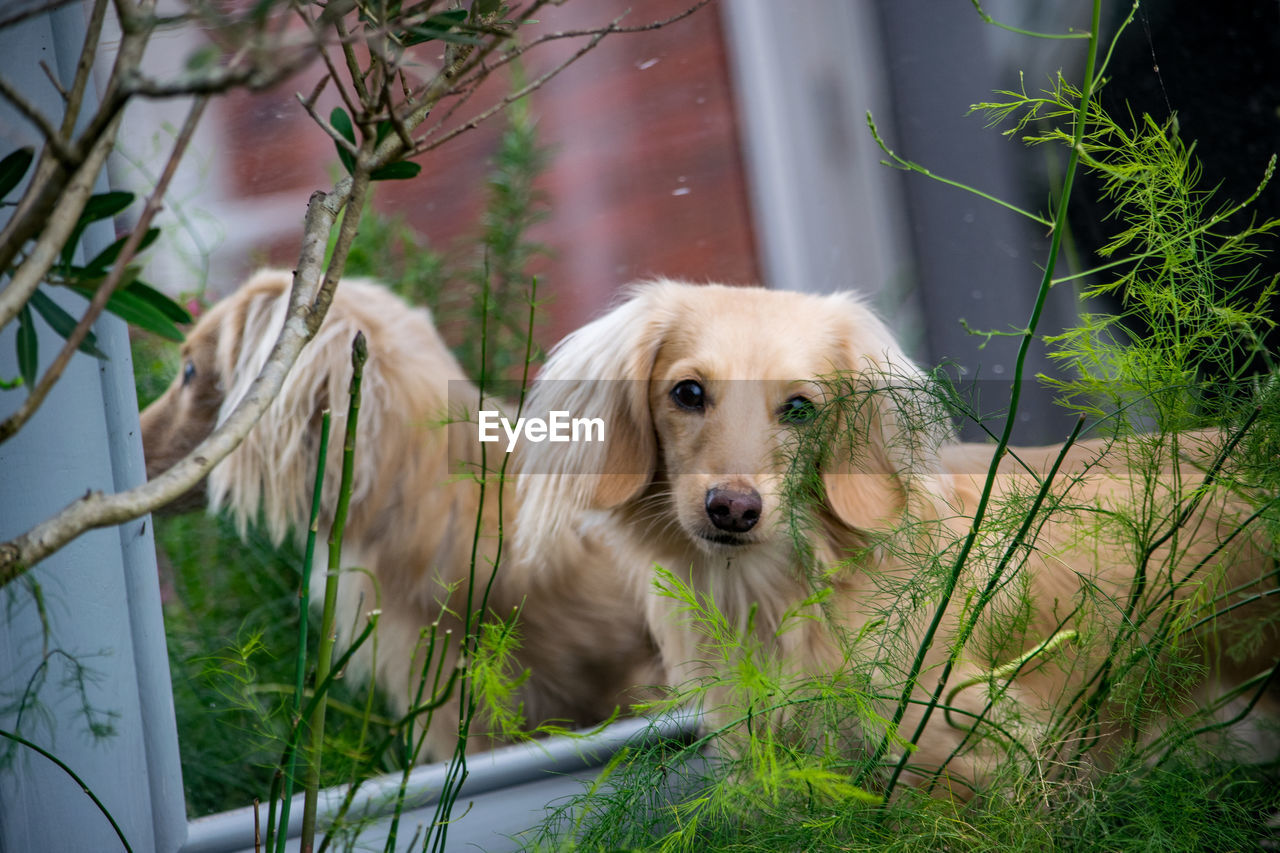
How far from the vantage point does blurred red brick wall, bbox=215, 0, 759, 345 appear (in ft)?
4.84

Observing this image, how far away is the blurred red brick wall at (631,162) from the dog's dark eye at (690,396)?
414mm

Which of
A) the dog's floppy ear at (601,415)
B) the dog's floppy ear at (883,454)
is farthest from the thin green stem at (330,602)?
the dog's floppy ear at (601,415)

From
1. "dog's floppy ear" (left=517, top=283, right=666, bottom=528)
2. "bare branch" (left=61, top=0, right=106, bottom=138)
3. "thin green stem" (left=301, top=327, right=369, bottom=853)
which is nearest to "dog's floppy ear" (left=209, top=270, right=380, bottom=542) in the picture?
"dog's floppy ear" (left=517, top=283, right=666, bottom=528)

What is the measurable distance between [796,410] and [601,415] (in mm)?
258

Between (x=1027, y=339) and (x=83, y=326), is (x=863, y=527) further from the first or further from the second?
(x=83, y=326)

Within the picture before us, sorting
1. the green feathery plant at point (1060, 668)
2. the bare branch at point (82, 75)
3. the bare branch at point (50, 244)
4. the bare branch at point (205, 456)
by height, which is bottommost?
the green feathery plant at point (1060, 668)

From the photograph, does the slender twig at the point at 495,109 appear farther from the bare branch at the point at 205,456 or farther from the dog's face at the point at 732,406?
the dog's face at the point at 732,406

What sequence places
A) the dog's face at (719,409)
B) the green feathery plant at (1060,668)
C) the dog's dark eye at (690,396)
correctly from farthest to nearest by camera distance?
the dog's dark eye at (690,396) < the dog's face at (719,409) < the green feathery plant at (1060,668)

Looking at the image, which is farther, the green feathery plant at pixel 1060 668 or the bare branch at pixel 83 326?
the green feathery plant at pixel 1060 668

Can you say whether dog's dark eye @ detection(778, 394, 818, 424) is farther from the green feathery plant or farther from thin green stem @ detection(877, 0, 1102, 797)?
thin green stem @ detection(877, 0, 1102, 797)

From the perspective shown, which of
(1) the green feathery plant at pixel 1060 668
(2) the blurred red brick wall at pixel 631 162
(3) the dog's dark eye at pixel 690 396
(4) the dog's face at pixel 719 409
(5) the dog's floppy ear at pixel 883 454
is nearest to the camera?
(1) the green feathery plant at pixel 1060 668

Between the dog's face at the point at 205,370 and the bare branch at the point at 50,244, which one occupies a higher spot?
the bare branch at the point at 50,244

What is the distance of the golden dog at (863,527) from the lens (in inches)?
27.8

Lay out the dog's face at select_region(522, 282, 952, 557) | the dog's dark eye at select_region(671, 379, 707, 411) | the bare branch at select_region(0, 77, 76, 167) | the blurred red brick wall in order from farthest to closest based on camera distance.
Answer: the blurred red brick wall → the dog's dark eye at select_region(671, 379, 707, 411) → the dog's face at select_region(522, 282, 952, 557) → the bare branch at select_region(0, 77, 76, 167)
